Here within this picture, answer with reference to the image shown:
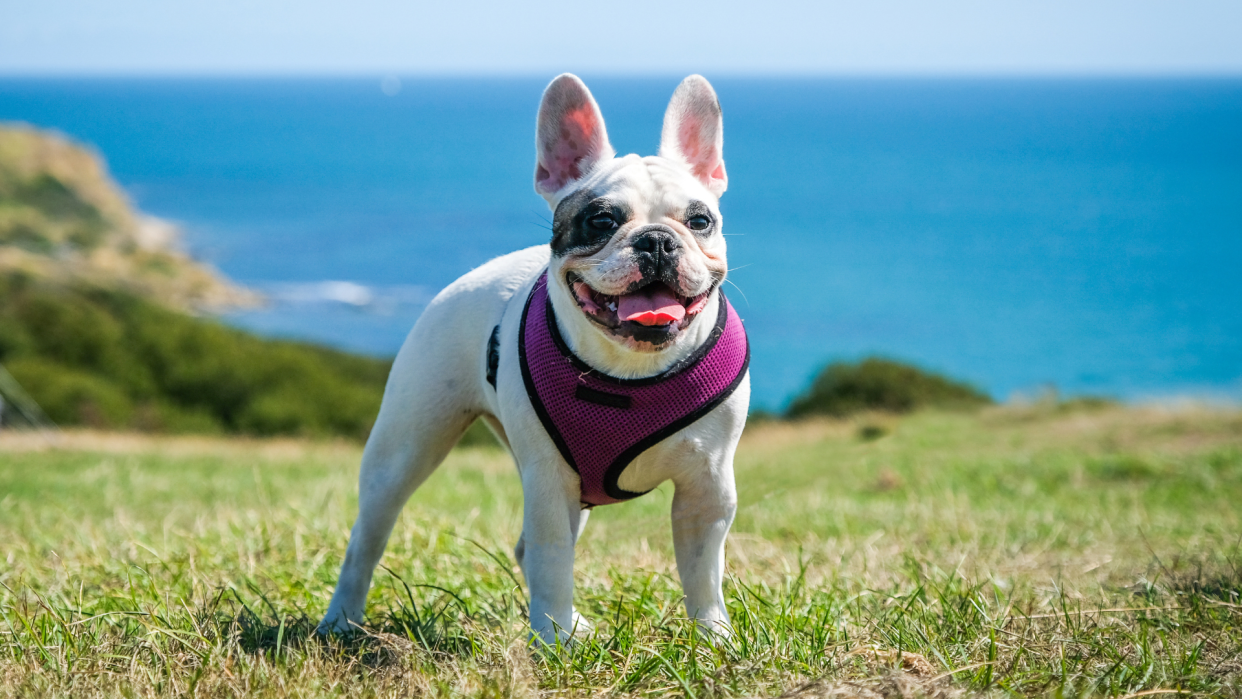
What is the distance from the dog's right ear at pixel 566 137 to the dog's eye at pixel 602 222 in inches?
18.2

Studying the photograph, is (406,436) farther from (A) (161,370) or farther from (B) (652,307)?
(A) (161,370)

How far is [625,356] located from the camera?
321 centimetres

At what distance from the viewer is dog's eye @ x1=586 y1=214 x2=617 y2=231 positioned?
317 cm

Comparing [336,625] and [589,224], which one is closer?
[589,224]

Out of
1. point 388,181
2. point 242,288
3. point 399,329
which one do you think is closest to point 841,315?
point 399,329

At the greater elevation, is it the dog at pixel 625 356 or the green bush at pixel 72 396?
the dog at pixel 625 356

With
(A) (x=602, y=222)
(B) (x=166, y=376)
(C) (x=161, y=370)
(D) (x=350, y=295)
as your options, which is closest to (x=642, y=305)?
(A) (x=602, y=222)

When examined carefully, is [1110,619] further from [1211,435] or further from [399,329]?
[399,329]

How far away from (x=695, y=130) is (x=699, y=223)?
48 cm

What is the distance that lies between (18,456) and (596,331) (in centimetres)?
1406

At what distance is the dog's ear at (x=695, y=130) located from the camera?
3506 mm

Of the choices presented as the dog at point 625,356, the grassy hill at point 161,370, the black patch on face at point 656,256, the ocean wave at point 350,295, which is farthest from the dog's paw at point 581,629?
the ocean wave at point 350,295

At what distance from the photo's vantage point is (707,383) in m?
3.23

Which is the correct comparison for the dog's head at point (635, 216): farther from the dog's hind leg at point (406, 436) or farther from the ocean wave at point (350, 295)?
the ocean wave at point (350, 295)
